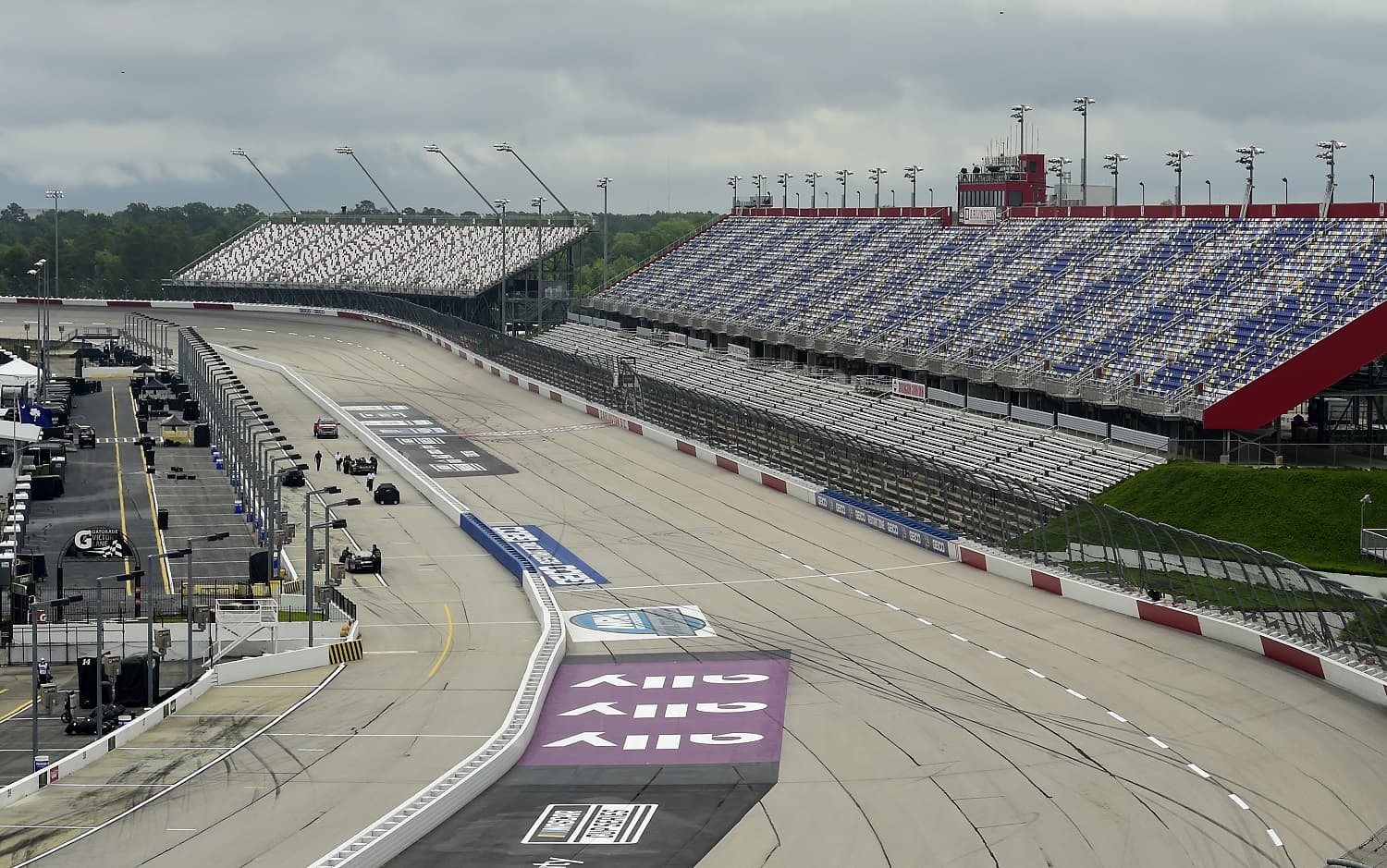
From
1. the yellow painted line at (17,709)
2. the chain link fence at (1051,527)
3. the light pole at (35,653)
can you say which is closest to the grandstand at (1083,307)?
the chain link fence at (1051,527)

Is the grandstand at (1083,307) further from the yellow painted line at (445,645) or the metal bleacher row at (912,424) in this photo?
the yellow painted line at (445,645)

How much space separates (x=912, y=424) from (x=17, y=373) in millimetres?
40118

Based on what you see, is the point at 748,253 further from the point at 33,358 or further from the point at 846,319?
the point at 33,358

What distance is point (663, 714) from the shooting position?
111 ft

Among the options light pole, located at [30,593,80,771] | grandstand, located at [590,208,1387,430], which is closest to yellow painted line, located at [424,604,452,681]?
light pole, located at [30,593,80,771]

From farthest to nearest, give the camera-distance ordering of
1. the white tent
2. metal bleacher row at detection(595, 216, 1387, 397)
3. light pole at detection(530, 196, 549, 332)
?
light pole at detection(530, 196, 549, 332)
the white tent
metal bleacher row at detection(595, 216, 1387, 397)

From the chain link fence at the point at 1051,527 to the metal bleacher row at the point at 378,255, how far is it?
53632 millimetres

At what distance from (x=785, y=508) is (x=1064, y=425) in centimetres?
1110

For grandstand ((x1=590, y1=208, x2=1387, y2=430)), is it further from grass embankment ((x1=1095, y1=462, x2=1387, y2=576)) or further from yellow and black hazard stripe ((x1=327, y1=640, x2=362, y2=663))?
yellow and black hazard stripe ((x1=327, y1=640, x2=362, y2=663))

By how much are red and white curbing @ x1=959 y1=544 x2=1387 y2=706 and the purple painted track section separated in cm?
903

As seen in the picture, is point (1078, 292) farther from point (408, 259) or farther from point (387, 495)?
point (408, 259)

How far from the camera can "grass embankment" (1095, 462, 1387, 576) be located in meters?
47.6

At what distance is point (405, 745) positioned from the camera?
31.6 metres

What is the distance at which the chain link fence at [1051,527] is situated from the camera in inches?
1378
